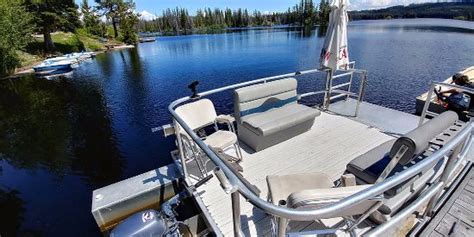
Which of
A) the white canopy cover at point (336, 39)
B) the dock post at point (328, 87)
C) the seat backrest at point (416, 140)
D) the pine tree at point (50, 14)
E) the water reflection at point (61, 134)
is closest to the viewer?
the seat backrest at point (416, 140)

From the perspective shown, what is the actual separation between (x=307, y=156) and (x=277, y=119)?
79cm

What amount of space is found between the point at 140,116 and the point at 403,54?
23338 millimetres

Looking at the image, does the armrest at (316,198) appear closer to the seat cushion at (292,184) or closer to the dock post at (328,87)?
the seat cushion at (292,184)

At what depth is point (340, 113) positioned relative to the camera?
18.3 feet

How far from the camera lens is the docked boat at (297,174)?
5.58 ft

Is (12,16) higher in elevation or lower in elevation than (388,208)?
higher

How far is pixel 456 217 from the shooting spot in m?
2.57

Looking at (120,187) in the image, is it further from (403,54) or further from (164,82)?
(403,54)

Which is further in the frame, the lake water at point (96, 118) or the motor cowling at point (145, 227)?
the lake water at point (96, 118)

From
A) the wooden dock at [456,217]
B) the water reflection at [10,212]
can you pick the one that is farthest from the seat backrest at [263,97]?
the water reflection at [10,212]

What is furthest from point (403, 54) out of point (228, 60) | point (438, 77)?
point (228, 60)

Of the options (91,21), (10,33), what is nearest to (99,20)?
(91,21)

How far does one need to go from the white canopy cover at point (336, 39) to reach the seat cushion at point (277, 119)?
1360 millimetres

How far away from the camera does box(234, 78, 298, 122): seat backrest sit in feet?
13.4
